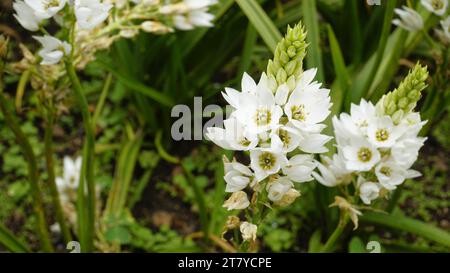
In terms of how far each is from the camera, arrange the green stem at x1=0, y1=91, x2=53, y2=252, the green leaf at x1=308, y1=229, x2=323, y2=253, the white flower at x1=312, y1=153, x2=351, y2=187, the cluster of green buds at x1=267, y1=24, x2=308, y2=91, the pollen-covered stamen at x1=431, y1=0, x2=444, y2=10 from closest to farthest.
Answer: the cluster of green buds at x1=267, y1=24, x2=308, y2=91 < the white flower at x1=312, y1=153, x2=351, y2=187 < the green stem at x1=0, y1=91, x2=53, y2=252 < the pollen-covered stamen at x1=431, y1=0, x2=444, y2=10 < the green leaf at x1=308, y1=229, x2=323, y2=253

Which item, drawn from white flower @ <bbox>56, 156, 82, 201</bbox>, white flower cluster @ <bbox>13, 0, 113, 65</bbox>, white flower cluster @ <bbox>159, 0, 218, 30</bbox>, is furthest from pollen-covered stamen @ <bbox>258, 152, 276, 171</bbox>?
white flower @ <bbox>56, 156, 82, 201</bbox>

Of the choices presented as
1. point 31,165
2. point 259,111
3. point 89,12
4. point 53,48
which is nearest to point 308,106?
point 259,111

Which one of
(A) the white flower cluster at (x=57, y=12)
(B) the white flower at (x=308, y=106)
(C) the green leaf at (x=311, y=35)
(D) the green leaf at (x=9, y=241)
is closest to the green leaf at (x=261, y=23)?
(C) the green leaf at (x=311, y=35)

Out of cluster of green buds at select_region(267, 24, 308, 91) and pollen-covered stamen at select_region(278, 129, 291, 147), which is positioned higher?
cluster of green buds at select_region(267, 24, 308, 91)

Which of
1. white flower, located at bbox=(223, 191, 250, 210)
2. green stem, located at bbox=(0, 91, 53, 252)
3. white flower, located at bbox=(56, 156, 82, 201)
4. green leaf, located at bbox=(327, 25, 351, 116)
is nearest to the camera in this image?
white flower, located at bbox=(223, 191, 250, 210)

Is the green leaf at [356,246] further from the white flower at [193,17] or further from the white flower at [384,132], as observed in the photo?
the white flower at [193,17]

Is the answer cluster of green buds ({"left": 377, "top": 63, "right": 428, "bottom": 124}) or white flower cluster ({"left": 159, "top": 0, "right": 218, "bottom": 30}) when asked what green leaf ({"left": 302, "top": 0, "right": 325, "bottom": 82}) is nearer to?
white flower cluster ({"left": 159, "top": 0, "right": 218, "bottom": 30})
